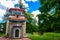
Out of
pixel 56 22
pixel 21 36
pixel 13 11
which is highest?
pixel 13 11

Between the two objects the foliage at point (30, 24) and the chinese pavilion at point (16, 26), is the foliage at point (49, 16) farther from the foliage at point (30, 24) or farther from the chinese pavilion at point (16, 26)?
the foliage at point (30, 24)

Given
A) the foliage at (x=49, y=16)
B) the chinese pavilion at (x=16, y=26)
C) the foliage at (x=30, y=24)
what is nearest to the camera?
the chinese pavilion at (x=16, y=26)

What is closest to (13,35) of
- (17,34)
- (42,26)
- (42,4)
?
(17,34)

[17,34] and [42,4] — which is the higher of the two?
[42,4]

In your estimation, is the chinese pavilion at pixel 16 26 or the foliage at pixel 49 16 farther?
the foliage at pixel 49 16

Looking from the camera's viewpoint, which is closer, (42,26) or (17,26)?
(17,26)

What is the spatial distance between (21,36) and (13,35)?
0.65m

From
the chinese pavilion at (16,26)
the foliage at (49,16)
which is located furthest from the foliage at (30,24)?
the chinese pavilion at (16,26)

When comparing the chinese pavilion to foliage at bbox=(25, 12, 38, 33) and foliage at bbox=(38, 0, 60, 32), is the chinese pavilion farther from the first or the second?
foliage at bbox=(25, 12, 38, 33)

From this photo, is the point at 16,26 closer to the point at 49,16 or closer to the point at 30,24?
the point at 49,16

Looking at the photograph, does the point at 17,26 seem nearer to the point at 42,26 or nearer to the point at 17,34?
the point at 17,34

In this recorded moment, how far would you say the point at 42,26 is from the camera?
1501 cm

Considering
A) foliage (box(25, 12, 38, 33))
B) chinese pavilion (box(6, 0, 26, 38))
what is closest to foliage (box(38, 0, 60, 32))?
chinese pavilion (box(6, 0, 26, 38))

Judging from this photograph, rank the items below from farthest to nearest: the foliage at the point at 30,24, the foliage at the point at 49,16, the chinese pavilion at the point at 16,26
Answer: the foliage at the point at 30,24
the foliage at the point at 49,16
the chinese pavilion at the point at 16,26
